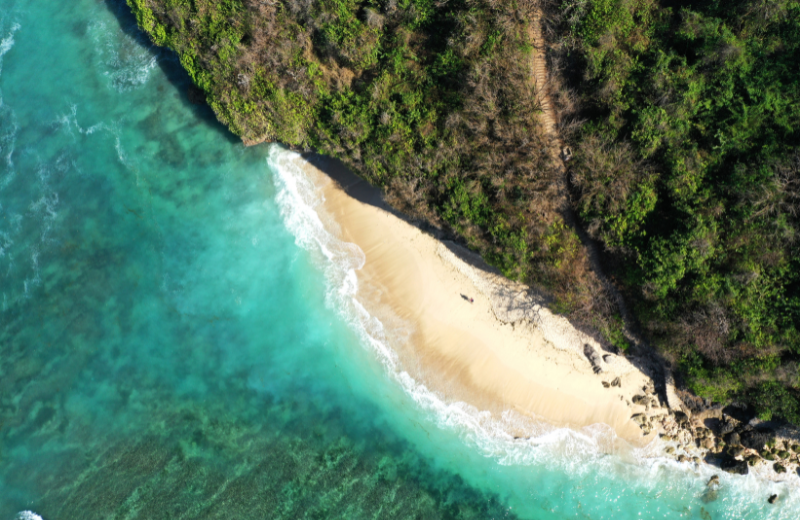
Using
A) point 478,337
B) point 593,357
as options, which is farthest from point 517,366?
point 593,357

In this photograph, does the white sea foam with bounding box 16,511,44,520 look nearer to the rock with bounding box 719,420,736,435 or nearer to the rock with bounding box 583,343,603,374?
the rock with bounding box 583,343,603,374

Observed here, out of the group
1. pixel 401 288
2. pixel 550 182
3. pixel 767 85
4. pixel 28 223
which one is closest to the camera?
pixel 767 85

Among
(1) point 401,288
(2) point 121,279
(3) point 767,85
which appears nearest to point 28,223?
(2) point 121,279

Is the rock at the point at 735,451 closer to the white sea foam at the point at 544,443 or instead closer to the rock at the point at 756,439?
the rock at the point at 756,439

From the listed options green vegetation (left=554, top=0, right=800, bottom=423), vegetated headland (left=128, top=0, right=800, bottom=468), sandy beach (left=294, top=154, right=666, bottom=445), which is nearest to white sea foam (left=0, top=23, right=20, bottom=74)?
vegetated headland (left=128, top=0, right=800, bottom=468)

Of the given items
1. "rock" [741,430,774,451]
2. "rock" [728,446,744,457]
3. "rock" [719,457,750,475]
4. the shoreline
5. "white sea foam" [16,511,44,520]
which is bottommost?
"white sea foam" [16,511,44,520]

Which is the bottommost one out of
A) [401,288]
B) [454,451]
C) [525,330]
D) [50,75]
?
[454,451]

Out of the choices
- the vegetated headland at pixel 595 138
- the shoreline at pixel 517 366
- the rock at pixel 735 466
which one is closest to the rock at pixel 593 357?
the shoreline at pixel 517 366

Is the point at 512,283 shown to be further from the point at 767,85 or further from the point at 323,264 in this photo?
the point at 767,85
